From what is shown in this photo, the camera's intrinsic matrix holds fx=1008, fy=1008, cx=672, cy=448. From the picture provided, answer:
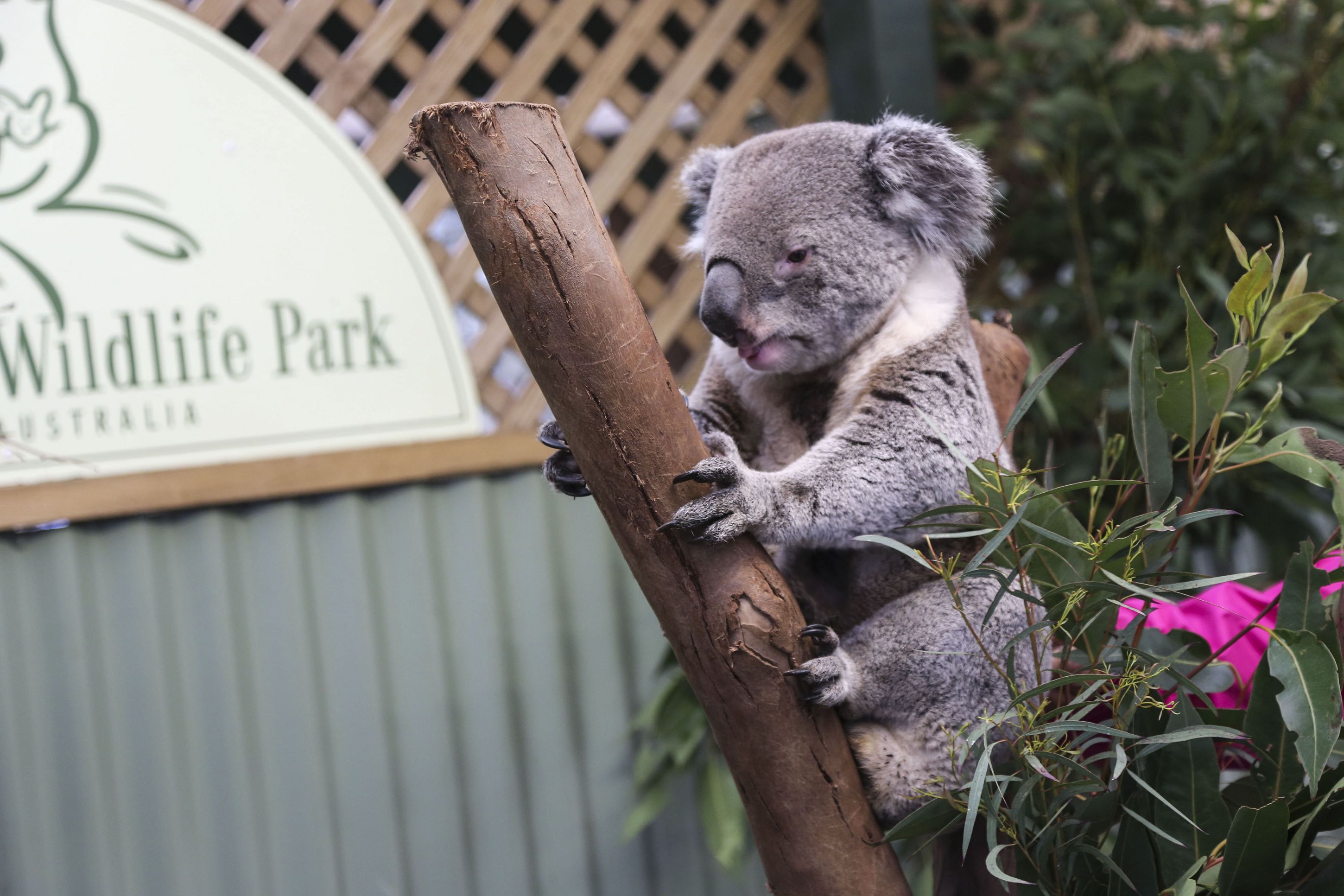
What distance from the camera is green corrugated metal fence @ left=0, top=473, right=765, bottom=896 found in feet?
5.10

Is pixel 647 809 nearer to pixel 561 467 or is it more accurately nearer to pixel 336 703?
pixel 336 703

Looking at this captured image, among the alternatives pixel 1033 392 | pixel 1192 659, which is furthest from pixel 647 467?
pixel 1192 659

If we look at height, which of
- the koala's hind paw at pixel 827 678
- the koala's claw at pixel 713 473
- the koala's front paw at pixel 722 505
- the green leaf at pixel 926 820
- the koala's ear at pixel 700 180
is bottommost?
the green leaf at pixel 926 820

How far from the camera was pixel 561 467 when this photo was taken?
2.91ft

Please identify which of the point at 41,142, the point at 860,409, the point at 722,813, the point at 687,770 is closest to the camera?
the point at 860,409

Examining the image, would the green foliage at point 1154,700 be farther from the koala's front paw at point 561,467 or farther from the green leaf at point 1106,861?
the koala's front paw at point 561,467

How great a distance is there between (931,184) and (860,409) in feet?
0.80

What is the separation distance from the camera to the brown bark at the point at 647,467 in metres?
0.75

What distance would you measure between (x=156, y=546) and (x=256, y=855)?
1.72ft

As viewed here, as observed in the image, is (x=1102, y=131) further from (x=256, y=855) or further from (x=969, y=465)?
(x=256, y=855)

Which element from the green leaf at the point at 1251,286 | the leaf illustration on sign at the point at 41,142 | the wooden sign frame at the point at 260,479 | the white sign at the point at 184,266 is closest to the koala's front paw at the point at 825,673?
the green leaf at the point at 1251,286

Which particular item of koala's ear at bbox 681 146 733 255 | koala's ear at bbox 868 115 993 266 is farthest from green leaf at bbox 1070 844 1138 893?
koala's ear at bbox 681 146 733 255

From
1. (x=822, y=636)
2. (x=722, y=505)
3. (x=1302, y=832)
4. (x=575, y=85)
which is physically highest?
(x=575, y=85)

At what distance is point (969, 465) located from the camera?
0.78 meters
